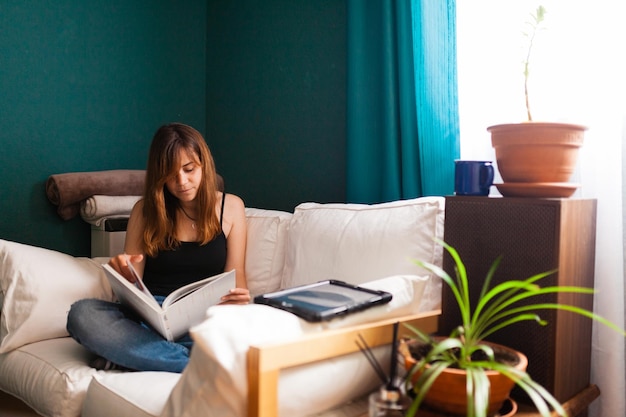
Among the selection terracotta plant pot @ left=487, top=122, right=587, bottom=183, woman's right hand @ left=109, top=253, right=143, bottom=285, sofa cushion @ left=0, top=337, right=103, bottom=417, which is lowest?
sofa cushion @ left=0, top=337, right=103, bottom=417

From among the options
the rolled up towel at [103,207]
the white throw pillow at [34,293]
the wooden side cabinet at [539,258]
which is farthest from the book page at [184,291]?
the rolled up towel at [103,207]

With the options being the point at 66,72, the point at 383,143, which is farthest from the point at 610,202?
the point at 66,72

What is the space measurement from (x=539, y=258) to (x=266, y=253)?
3.47ft

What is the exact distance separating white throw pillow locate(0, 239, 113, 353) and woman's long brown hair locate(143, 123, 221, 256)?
280mm

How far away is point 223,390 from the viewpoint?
1059mm

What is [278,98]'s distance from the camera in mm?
2781

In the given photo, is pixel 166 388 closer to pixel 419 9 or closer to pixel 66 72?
pixel 419 9

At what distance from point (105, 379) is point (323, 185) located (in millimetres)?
1348

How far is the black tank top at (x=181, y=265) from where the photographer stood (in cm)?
201

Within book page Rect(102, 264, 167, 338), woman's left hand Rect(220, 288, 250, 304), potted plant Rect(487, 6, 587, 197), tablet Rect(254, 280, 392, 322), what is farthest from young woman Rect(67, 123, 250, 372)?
potted plant Rect(487, 6, 587, 197)

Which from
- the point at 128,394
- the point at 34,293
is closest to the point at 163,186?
the point at 34,293

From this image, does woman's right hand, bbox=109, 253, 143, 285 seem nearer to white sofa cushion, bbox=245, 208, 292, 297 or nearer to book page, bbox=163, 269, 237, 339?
book page, bbox=163, 269, 237, 339

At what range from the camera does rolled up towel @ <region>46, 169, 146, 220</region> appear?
2.45 meters

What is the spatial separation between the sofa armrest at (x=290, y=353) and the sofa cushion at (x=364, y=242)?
40 cm
